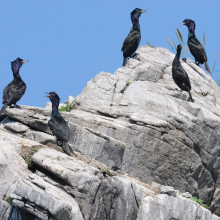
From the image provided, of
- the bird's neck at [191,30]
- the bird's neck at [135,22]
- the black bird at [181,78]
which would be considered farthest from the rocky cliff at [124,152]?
the bird's neck at [191,30]

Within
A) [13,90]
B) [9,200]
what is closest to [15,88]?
[13,90]

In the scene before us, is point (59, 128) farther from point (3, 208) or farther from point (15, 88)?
point (3, 208)

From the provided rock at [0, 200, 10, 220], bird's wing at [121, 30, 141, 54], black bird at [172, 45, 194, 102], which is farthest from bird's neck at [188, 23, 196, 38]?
rock at [0, 200, 10, 220]

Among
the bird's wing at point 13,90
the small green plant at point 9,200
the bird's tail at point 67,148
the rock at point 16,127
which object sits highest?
the bird's wing at point 13,90

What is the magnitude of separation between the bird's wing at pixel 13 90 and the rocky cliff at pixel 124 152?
0.50 metres

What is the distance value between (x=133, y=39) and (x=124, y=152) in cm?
650

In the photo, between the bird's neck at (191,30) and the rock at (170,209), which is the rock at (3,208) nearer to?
the rock at (170,209)

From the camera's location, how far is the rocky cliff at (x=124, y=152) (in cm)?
1386

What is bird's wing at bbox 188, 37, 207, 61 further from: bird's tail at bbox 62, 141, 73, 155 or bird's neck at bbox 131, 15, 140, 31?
bird's tail at bbox 62, 141, 73, 155

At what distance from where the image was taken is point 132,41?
22.8m

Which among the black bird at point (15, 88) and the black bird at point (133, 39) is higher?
the black bird at point (133, 39)

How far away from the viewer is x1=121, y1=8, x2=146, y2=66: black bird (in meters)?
22.8

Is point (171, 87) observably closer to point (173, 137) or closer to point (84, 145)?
point (173, 137)

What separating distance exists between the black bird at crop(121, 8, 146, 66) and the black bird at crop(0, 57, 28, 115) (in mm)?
5410
